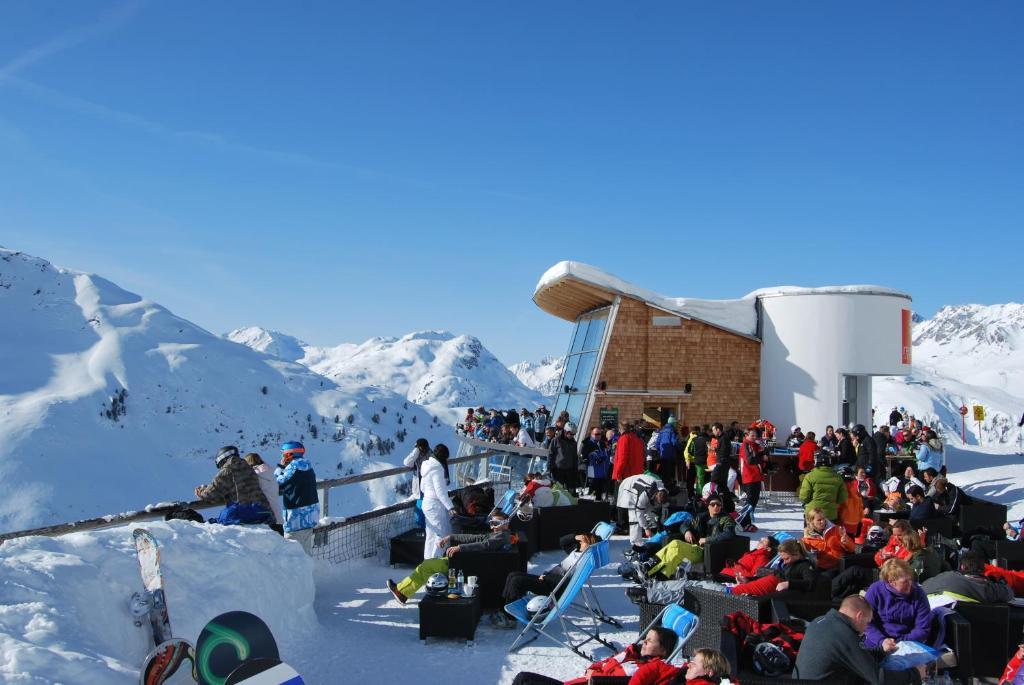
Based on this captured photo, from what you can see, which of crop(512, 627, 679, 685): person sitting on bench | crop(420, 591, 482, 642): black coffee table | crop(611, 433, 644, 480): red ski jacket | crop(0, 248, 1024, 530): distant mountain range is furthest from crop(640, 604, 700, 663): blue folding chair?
crop(0, 248, 1024, 530): distant mountain range

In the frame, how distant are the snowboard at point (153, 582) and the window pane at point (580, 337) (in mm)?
17999

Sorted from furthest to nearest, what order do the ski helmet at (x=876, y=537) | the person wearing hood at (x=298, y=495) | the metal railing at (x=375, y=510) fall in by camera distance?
the ski helmet at (x=876, y=537) < the person wearing hood at (x=298, y=495) < the metal railing at (x=375, y=510)

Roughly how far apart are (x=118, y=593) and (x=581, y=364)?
1761 cm

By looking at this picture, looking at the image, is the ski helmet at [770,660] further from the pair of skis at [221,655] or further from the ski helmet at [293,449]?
the ski helmet at [293,449]

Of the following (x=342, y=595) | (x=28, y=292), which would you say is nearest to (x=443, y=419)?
(x=28, y=292)

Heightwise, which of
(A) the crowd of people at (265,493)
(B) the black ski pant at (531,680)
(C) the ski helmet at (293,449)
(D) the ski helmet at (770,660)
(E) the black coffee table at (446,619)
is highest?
(C) the ski helmet at (293,449)

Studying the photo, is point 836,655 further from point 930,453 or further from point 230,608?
point 930,453

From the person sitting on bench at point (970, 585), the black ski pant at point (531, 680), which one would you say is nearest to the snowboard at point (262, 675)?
the black ski pant at point (531, 680)

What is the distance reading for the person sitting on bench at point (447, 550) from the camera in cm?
765

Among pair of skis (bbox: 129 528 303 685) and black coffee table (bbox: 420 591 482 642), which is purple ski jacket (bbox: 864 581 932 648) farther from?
pair of skis (bbox: 129 528 303 685)

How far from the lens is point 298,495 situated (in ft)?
27.8

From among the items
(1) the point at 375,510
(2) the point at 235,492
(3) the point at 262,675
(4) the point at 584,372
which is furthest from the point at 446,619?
(4) the point at 584,372

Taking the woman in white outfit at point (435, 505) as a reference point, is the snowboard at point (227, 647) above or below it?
below

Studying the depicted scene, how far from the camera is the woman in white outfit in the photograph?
870cm
